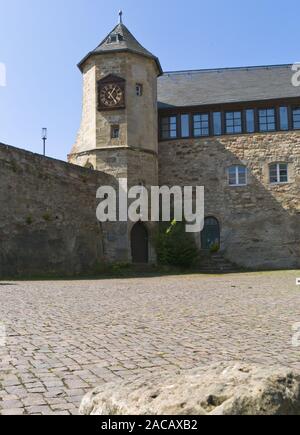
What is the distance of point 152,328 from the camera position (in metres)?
6.39

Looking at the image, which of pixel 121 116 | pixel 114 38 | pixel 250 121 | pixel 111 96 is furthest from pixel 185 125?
pixel 114 38

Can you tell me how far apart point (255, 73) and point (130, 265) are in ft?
47.2

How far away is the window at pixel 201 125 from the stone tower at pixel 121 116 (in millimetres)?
2370

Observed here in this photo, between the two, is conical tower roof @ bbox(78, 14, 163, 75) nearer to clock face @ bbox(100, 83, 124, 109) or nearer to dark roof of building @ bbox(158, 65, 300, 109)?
clock face @ bbox(100, 83, 124, 109)

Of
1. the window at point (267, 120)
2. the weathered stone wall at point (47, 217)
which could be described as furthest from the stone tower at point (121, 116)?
the window at point (267, 120)

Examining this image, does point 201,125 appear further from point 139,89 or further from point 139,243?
point 139,243

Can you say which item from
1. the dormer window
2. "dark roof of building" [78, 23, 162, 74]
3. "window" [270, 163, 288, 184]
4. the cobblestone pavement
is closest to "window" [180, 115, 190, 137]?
"dark roof of building" [78, 23, 162, 74]

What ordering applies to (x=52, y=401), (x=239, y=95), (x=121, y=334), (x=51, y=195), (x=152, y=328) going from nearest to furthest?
(x=52, y=401)
(x=121, y=334)
(x=152, y=328)
(x=51, y=195)
(x=239, y=95)

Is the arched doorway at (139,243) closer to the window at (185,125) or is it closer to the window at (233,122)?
the window at (185,125)

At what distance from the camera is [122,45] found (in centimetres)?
2372

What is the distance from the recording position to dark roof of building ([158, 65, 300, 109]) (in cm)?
2541

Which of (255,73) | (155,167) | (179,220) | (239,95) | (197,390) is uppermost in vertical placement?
(255,73)
